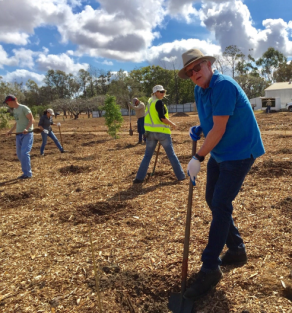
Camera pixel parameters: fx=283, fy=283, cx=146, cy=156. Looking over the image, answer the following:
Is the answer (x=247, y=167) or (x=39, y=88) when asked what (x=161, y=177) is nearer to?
(x=247, y=167)

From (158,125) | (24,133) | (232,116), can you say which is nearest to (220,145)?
(232,116)

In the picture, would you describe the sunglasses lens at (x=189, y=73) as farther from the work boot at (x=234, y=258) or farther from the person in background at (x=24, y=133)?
the person in background at (x=24, y=133)

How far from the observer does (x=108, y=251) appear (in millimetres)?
3102

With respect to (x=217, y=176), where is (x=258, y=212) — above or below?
below

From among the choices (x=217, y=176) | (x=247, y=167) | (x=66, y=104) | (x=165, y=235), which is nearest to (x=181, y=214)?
(x=165, y=235)

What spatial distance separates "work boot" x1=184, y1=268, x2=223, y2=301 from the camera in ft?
7.35

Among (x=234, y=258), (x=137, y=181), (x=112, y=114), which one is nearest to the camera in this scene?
(x=234, y=258)

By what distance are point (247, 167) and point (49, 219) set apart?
9.75ft

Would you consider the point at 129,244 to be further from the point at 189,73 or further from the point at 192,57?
the point at 192,57

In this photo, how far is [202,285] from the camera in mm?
2260

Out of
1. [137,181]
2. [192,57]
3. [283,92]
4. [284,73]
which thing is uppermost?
[284,73]

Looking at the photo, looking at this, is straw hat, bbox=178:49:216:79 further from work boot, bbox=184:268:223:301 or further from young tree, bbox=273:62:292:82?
young tree, bbox=273:62:292:82

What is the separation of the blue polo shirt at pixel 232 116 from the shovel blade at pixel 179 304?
1.16 m

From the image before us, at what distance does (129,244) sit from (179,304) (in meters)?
1.09
